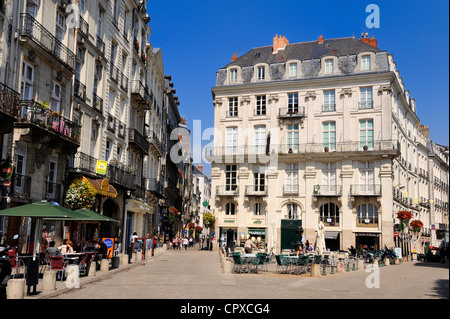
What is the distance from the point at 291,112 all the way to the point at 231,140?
6417 mm

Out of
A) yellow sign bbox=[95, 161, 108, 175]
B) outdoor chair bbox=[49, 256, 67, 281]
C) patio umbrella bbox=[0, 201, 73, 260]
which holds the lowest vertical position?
outdoor chair bbox=[49, 256, 67, 281]

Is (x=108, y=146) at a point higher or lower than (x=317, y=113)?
lower

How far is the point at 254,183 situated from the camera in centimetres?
4428

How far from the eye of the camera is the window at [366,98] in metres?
41.8

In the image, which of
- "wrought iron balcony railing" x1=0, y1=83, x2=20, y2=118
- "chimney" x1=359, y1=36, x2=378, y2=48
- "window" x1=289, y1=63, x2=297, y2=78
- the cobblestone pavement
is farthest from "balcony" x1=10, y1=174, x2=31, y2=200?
"chimney" x1=359, y1=36, x2=378, y2=48

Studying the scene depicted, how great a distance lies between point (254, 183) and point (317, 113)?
8742 millimetres

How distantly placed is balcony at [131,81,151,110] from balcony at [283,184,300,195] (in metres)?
15.7

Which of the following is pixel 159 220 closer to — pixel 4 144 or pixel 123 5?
pixel 123 5

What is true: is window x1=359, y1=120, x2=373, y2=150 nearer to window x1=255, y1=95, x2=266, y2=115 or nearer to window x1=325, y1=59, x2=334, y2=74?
window x1=325, y1=59, x2=334, y2=74

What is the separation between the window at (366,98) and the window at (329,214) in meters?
9.22

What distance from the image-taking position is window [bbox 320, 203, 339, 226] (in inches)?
1622

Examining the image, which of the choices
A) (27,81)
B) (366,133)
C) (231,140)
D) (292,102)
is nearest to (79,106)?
(27,81)

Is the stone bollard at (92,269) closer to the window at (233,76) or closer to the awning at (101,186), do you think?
the awning at (101,186)
